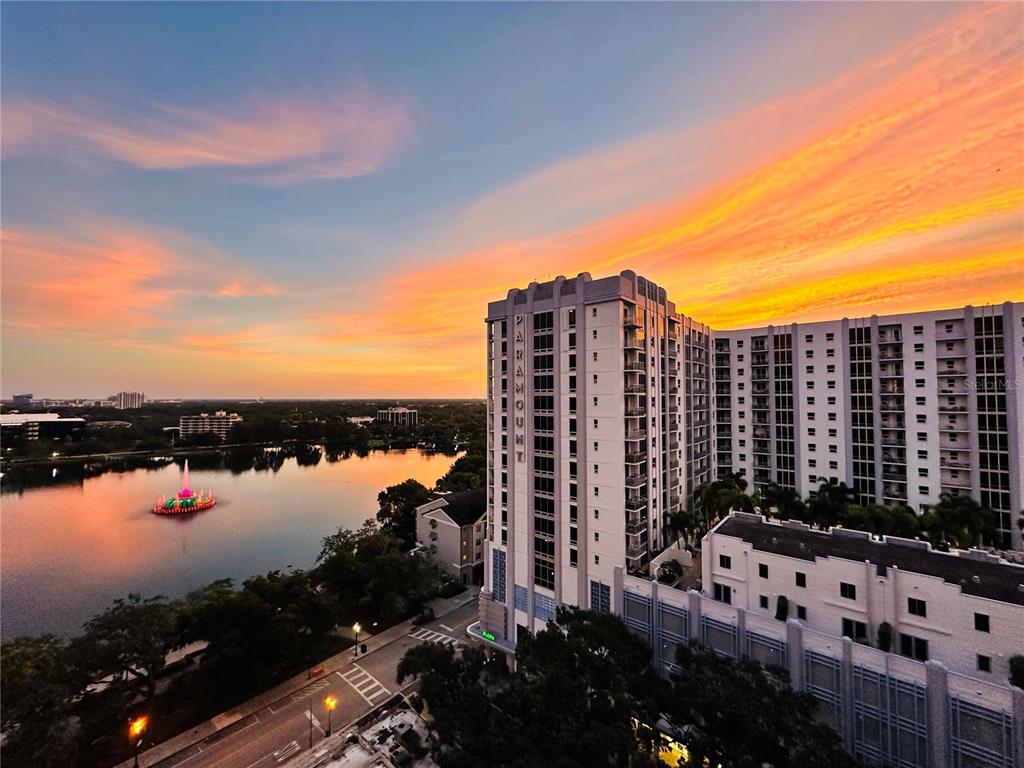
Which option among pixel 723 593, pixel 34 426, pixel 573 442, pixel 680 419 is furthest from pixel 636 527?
pixel 34 426

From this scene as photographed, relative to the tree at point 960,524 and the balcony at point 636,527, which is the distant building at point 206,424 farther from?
the tree at point 960,524

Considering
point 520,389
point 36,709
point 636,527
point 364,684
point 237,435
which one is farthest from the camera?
point 237,435

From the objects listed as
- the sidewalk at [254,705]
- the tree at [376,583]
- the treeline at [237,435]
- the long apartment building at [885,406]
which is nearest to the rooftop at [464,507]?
the tree at [376,583]

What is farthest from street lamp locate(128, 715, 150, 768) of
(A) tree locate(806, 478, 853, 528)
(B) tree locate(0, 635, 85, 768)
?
(A) tree locate(806, 478, 853, 528)

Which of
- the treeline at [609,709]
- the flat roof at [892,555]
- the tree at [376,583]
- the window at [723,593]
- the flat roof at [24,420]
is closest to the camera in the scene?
the treeline at [609,709]

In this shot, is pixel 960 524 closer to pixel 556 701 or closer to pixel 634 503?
pixel 634 503

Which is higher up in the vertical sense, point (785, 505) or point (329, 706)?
point (785, 505)
